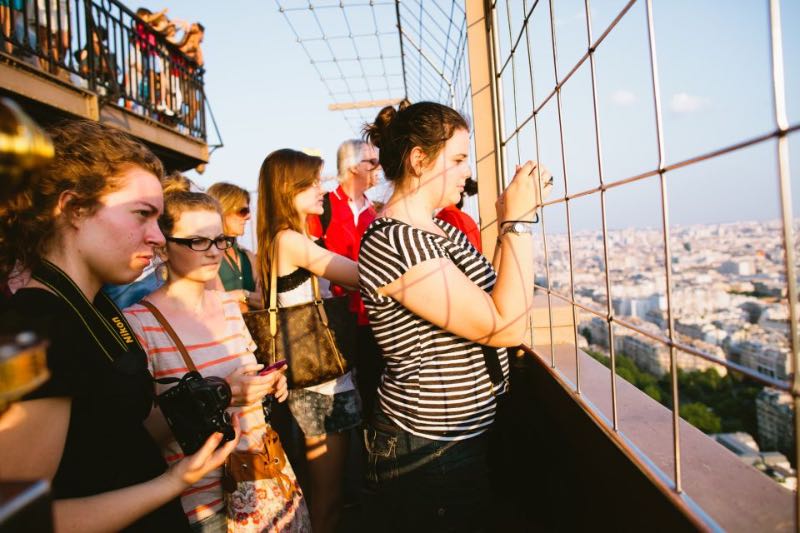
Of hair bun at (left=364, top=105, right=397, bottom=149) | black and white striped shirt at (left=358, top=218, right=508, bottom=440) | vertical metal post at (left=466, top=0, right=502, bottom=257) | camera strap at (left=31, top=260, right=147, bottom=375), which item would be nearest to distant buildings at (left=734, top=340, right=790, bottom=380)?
black and white striped shirt at (left=358, top=218, right=508, bottom=440)

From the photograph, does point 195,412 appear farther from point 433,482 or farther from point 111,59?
point 111,59

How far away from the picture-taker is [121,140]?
43.9 inches

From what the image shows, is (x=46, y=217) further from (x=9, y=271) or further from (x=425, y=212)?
(x=425, y=212)

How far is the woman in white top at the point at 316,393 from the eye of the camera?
1.90 metres

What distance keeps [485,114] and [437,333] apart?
1.31 m

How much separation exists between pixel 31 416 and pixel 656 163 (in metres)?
1.04

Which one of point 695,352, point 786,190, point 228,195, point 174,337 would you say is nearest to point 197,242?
point 174,337

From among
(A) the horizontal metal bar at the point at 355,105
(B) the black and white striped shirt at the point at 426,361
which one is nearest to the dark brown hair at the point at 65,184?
(B) the black and white striped shirt at the point at 426,361

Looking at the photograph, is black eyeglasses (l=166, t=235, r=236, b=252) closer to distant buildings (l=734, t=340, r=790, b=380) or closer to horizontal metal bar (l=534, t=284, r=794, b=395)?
horizontal metal bar (l=534, t=284, r=794, b=395)

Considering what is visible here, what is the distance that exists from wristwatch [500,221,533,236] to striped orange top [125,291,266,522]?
83cm

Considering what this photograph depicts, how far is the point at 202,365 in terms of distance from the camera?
145 centimetres

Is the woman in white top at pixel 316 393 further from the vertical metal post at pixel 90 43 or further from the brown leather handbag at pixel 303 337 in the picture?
the vertical metal post at pixel 90 43

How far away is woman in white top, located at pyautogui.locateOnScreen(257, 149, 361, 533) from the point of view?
1902mm

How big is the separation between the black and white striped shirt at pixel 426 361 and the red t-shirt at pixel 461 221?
42.4 inches
